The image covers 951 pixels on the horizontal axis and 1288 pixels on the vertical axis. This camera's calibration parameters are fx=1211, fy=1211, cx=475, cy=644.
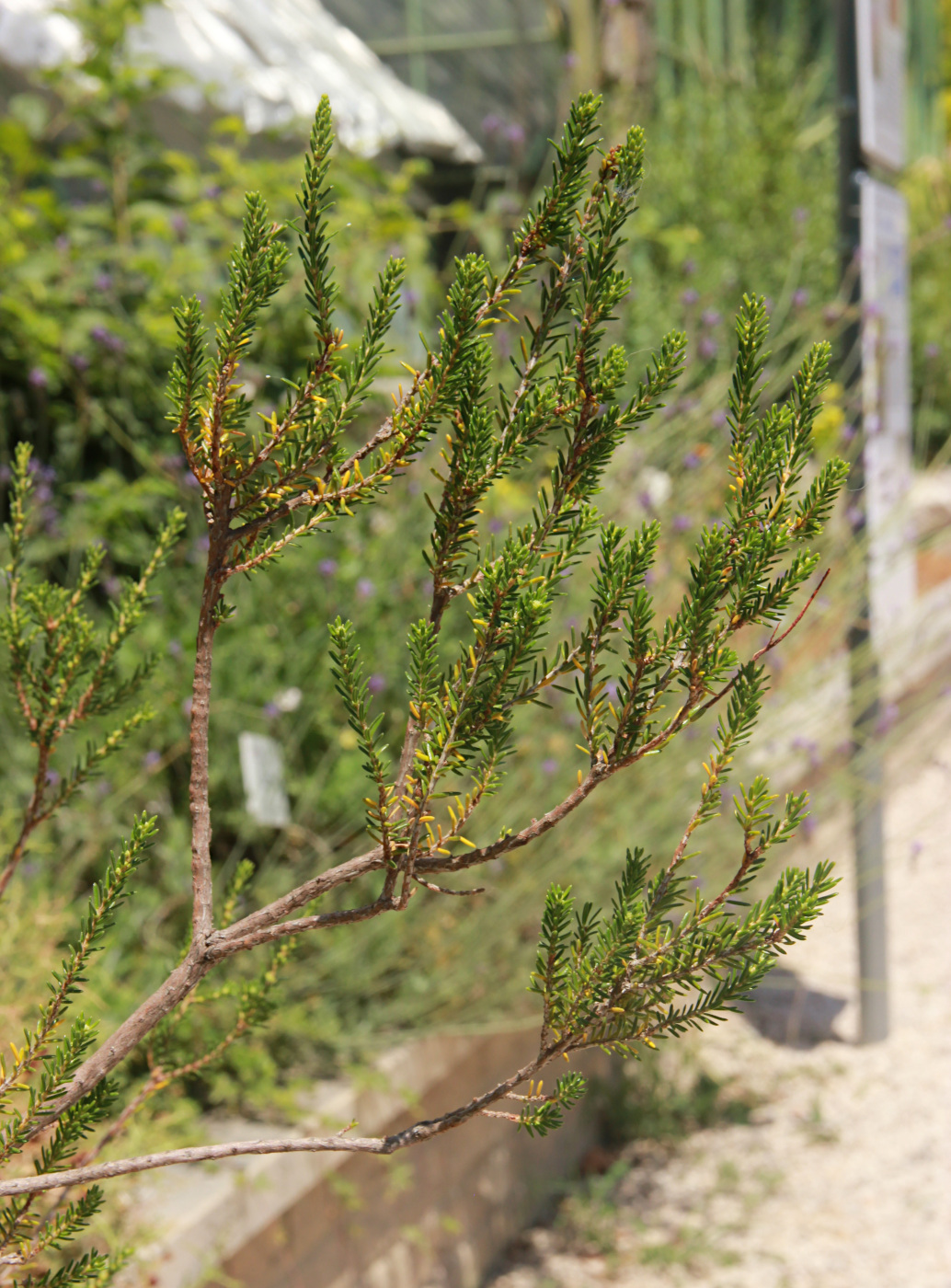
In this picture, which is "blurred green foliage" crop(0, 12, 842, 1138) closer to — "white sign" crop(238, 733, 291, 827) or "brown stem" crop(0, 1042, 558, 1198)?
"white sign" crop(238, 733, 291, 827)

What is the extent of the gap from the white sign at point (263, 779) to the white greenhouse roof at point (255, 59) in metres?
2.00

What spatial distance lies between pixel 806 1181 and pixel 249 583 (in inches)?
81.4

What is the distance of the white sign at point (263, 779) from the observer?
2230 mm

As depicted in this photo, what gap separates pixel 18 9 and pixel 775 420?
4.05 m

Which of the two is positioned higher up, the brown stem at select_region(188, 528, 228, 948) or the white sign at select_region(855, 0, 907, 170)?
the white sign at select_region(855, 0, 907, 170)

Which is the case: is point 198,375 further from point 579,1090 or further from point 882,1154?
point 882,1154

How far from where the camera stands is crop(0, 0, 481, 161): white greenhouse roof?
12.7 feet

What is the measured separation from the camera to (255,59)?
489cm

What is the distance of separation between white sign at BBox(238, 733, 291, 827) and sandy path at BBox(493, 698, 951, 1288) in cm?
117

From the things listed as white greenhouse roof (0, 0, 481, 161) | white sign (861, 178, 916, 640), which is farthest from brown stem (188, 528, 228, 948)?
white greenhouse roof (0, 0, 481, 161)

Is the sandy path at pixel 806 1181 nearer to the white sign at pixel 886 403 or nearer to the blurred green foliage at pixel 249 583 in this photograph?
the white sign at pixel 886 403

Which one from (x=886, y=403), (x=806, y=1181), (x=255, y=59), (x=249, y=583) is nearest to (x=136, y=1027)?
(x=249, y=583)

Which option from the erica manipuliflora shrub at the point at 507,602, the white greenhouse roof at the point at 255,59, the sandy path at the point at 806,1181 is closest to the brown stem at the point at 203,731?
the erica manipuliflora shrub at the point at 507,602

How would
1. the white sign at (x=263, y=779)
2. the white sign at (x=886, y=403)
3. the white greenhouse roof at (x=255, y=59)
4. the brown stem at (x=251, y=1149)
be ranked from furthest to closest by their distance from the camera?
the white greenhouse roof at (x=255, y=59), the white sign at (x=886, y=403), the white sign at (x=263, y=779), the brown stem at (x=251, y=1149)
